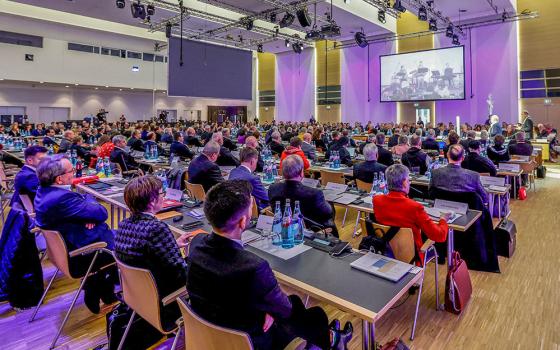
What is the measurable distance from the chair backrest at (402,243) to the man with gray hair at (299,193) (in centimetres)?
64

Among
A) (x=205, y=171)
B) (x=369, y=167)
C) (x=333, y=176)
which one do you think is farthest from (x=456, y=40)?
(x=205, y=171)

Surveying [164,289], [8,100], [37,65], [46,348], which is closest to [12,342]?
[46,348]

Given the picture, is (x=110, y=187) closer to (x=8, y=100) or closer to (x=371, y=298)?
(x=371, y=298)

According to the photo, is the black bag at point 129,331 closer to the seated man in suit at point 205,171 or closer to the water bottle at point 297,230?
the water bottle at point 297,230

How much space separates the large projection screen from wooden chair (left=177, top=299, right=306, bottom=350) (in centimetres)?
1370

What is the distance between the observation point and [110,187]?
4.37 m

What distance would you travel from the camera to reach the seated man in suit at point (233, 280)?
1432 mm

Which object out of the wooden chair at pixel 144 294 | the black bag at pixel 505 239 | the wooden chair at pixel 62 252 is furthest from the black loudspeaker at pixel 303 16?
the wooden chair at pixel 144 294

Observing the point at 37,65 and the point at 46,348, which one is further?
the point at 37,65

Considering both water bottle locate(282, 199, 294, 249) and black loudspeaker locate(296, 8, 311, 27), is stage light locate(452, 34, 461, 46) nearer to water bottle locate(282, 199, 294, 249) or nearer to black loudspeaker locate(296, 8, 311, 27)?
black loudspeaker locate(296, 8, 311, 27)

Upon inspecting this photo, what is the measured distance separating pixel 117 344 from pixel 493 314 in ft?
9.82

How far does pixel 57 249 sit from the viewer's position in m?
2.65

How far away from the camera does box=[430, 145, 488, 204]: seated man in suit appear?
364 cm

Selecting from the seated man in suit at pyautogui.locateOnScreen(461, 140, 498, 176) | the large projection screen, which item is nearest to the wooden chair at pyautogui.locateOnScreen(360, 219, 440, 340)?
the seated man in suit at pyautogui.locateOnScreen(461, 140, 498, 176)
